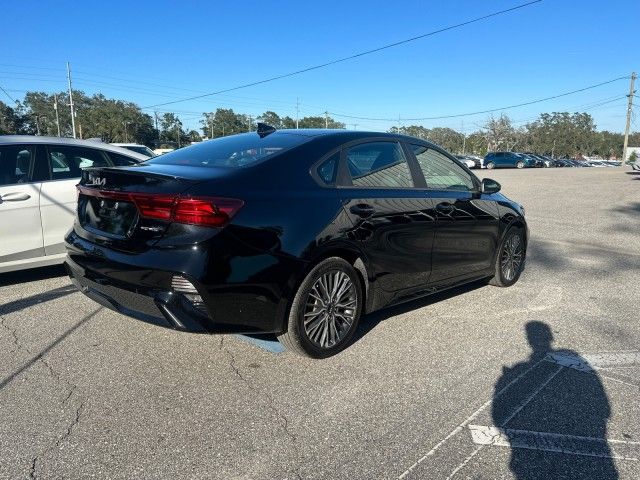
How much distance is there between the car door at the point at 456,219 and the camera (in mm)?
4641

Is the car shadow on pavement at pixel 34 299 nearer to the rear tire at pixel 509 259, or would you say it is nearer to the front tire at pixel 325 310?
the front tire at pixel 325 310

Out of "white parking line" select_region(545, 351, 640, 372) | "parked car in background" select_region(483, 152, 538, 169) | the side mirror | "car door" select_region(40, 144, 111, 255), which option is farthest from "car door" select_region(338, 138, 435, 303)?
"parked car in background" select_region(483, 152, 538, 169)

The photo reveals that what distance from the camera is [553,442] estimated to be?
280 centimetres

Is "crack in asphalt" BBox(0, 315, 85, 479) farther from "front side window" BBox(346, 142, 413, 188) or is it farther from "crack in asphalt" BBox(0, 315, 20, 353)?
"front side window" BBox(346, 142, 413, 188)

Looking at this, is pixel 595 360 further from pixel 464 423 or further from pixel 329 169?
pixel 329 169

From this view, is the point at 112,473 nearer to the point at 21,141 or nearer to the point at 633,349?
the point at 633,349

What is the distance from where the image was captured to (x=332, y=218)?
11.9ft

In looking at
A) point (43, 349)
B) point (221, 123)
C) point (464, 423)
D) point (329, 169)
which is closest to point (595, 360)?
point (464, 423)

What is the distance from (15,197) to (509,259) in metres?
5.21

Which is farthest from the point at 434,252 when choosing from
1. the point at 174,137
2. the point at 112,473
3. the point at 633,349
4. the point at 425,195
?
the point at 174,137

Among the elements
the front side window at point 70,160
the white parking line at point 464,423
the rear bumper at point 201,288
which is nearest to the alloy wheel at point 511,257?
the white parking line at point 464,423

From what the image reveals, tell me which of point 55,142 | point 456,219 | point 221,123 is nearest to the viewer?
point 456,219

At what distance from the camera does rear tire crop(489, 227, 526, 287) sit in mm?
5609

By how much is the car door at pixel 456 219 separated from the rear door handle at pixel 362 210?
85cm
